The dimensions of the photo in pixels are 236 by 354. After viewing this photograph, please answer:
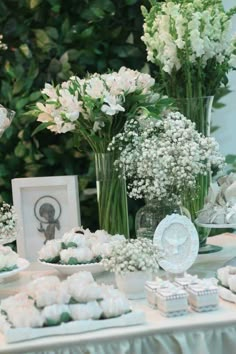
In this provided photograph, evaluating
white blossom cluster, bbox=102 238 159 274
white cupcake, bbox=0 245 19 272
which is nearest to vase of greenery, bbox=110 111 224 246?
white blossom cluster, bbox=102 238 159 274

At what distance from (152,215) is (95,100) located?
310 mm

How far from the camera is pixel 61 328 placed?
132 cm

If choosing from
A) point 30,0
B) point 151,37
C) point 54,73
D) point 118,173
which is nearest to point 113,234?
point 118,173

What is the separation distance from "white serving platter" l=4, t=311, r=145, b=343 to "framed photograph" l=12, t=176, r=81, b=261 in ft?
2.29

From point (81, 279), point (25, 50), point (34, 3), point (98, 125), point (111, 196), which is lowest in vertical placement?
point (81, 279)

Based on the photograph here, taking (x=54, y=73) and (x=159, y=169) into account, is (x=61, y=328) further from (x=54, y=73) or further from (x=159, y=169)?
(x=54, y=73)

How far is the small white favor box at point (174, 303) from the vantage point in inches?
55.1

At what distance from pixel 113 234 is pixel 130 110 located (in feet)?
1.06

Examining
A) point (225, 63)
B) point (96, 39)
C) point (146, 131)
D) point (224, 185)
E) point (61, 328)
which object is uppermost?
point (96, 39)

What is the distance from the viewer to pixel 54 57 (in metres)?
2.60

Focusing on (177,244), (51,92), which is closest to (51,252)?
(177,244)

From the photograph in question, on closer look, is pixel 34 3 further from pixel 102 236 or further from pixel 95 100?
pixel 102 236

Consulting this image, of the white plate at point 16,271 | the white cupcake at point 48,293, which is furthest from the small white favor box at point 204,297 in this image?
the white plate at point 16,271

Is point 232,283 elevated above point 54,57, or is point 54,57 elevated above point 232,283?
point 54,57
